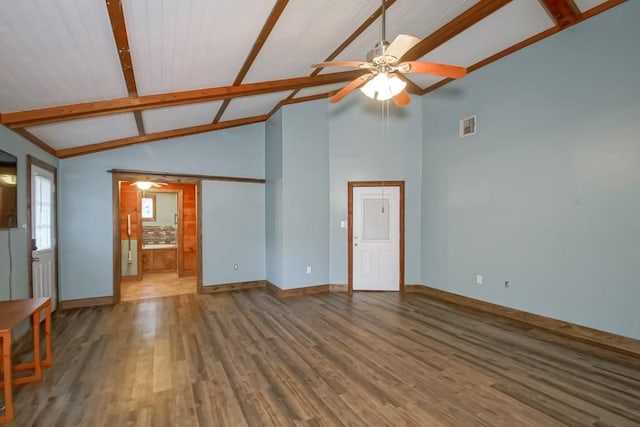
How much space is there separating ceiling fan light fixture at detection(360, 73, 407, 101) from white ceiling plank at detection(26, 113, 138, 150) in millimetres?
3022

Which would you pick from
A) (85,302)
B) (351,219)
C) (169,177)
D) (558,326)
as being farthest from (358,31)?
(85,302)

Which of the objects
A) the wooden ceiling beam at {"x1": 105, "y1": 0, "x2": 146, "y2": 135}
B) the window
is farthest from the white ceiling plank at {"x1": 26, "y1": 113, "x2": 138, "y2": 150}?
the wooden ceiling beam at {"x1": 105, "y1": 0, "x2": 146, "y2": 135}

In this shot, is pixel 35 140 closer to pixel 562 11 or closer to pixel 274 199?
pixel 274 199

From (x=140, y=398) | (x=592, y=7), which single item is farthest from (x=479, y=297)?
(x=140, y=398)

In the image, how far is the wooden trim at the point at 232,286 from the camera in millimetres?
5637

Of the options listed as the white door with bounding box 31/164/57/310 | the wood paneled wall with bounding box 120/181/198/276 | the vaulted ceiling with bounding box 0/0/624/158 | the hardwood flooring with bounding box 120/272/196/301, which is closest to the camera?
the vaulted ceiling with bounding box 0/0/624/158

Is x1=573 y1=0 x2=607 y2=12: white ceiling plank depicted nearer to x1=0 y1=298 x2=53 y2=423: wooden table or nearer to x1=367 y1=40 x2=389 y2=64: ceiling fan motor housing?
x1=367 y1=40 x2=389 y2=64: ceiling fan motor housing

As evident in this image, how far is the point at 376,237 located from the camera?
225 inches

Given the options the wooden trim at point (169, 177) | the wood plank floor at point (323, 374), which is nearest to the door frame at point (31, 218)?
the wood plank floor at point (323, 374)

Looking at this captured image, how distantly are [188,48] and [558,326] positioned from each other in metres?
5.03

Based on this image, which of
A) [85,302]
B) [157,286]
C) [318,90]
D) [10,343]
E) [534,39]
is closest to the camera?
[10,343]

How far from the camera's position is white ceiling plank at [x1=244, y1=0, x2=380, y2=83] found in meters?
2.78

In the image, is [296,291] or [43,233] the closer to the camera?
[43,233]

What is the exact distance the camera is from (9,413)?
6.89 ft
